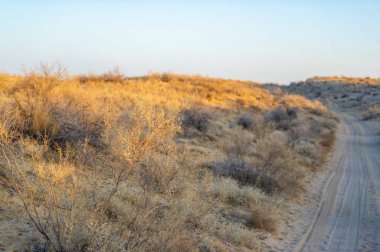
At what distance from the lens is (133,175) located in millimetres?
9062

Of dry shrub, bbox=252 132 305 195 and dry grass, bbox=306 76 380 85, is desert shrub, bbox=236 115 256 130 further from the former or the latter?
dry grass, bbox=306 76 380 85

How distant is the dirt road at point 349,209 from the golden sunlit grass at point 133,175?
1.11m

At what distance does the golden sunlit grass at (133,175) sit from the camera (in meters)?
6.01

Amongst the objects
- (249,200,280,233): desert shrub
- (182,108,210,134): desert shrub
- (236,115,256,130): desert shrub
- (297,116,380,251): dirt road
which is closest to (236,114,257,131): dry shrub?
(236,115,256,130): desert shrub

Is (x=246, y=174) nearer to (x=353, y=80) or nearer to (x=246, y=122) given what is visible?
(x=246, y=122)

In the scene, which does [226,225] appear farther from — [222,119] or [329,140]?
[329,140]

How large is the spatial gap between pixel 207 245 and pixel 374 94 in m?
65.1

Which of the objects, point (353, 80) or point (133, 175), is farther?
point (353, 80)

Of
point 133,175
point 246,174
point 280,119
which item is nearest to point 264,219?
point 246,174

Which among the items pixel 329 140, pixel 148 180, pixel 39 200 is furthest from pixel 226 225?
pixel 329 140

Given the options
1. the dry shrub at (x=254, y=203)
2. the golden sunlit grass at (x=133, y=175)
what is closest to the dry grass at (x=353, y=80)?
the golden sunlit grass at (x=133, y=175)

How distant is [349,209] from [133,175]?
700cm

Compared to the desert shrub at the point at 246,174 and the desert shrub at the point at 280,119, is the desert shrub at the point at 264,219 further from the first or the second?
the desert shrub at the point at 280,119

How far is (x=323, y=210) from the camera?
1242 cm
